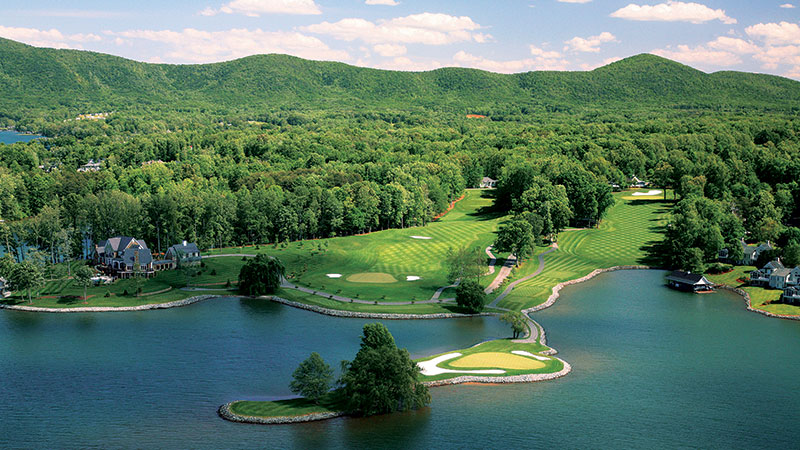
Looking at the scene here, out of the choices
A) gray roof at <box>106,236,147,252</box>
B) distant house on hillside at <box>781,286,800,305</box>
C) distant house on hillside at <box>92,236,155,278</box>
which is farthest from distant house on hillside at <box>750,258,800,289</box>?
gray roof at <box>106,236,147,252</box>

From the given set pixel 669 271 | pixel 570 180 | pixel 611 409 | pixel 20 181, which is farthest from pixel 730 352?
pixel 20 181

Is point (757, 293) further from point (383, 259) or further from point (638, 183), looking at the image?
point (638, 183)

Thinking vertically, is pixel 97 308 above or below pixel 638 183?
below

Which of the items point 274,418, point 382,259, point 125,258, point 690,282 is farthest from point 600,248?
point 274,418

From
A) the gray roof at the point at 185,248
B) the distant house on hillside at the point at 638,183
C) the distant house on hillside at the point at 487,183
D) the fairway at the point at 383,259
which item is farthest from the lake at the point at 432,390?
the distant house on hillside at the point at 487,183

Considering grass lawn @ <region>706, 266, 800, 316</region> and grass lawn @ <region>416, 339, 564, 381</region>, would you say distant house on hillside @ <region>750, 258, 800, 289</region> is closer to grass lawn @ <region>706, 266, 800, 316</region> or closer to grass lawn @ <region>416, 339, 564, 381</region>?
Answer: grass lawn @ <region>706, 266, 800, 316</region>
